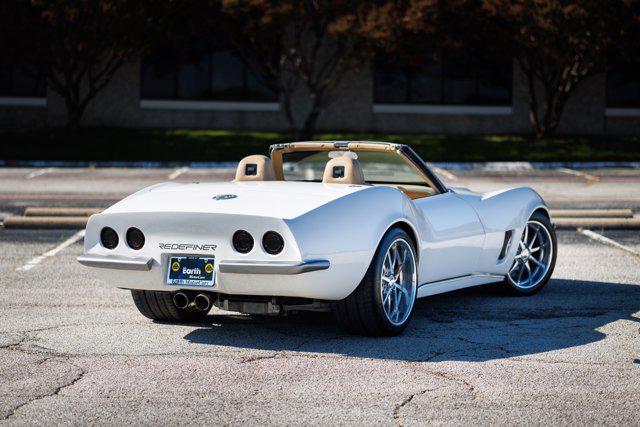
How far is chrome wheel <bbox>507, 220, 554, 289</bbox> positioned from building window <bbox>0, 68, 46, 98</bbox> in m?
30.4

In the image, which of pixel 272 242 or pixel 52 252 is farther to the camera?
pixel 52 252

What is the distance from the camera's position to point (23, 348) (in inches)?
276

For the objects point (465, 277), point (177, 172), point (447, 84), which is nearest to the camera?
point (465, 277)

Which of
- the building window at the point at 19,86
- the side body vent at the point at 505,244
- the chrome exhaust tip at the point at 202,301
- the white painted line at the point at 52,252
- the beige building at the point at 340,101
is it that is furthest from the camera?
the building window at the point at 19,86

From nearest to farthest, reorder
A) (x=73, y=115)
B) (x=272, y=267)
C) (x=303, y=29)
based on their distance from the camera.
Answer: (x=272, y=267), (x=303, y=29), (x=73, y=115)

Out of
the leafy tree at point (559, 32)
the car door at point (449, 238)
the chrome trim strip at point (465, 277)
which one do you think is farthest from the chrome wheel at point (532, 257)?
the leafy tree at point (559, 32)

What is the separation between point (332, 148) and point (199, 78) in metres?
29.8

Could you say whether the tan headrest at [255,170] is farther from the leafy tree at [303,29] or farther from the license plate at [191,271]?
the leafy tree at [303,29]

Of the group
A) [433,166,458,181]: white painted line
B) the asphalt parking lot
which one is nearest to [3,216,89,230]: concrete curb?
the asphalt parking lot

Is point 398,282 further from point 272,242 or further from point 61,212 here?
point 61,212

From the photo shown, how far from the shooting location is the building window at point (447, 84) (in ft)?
125

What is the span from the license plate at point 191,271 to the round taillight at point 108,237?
50 cm

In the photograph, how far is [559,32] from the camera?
30.2 metres

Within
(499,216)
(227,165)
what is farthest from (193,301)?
(227,165)
